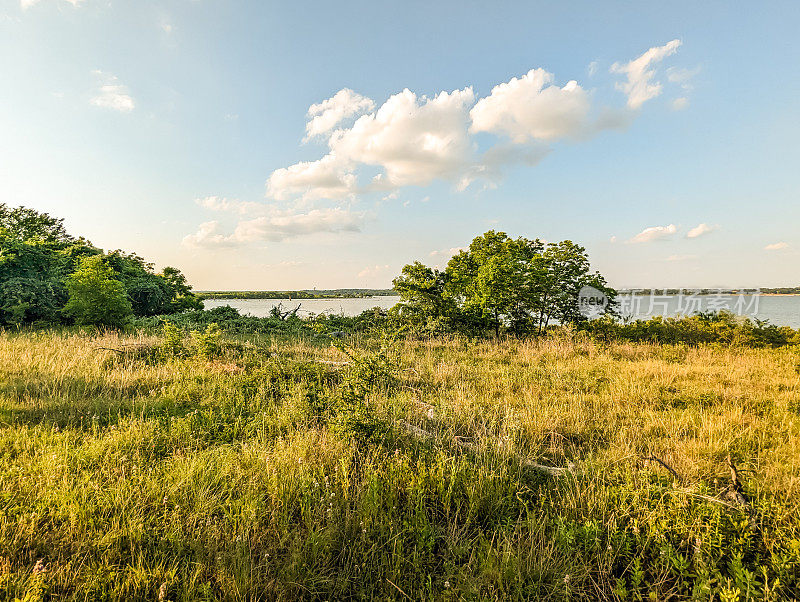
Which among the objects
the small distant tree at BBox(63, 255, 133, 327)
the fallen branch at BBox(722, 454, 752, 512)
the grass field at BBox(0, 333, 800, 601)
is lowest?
the grass field at BBox(0, 333, 800, 601)

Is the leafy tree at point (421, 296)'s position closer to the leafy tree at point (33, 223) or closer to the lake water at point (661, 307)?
the lake water at point (661, 307)

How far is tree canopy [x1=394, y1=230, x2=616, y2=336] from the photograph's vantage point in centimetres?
1584

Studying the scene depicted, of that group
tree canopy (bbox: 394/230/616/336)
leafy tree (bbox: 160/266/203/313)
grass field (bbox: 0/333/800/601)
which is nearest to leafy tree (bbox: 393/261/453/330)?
tree canopy (bbox: 394/230/616/336)

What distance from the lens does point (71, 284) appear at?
47.0 feet

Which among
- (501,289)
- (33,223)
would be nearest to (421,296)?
(501,289)

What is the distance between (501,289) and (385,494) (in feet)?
42.4

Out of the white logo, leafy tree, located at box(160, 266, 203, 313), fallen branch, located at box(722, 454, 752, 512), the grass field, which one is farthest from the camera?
leafy tree, located at box(160, 266, 203, 313)

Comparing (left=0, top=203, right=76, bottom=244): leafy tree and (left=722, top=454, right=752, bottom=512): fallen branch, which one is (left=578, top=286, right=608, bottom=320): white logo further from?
(left=0, top=203, right=76, bottom=244): leafy tree

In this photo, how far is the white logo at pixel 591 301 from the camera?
16.6m

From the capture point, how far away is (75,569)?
2.63 m

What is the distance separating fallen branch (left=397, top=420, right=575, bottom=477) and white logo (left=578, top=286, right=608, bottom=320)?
13883 mm

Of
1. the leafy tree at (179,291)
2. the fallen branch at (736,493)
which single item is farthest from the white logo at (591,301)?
the leafy tree at (179,291)

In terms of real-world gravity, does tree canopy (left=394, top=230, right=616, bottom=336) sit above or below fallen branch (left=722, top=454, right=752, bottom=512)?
above

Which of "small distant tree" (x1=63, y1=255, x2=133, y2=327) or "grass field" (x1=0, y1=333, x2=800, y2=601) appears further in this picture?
"small distant tree" (x1=63, y1=255, x2=133, y2=327)
